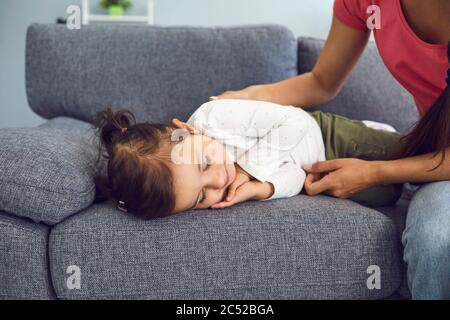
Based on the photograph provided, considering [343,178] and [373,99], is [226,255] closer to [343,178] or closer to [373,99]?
[343,178]

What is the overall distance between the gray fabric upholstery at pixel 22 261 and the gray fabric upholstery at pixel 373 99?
992 mm

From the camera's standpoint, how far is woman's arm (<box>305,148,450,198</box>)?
1.00 m

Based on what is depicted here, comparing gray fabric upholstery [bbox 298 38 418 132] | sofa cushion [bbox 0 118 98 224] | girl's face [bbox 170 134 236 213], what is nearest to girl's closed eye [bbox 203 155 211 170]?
girl's face [bbox 170 134 236 213]

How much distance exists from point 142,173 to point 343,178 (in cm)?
46

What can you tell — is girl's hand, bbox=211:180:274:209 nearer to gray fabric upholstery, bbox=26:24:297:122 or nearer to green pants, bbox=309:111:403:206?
green pants, bbox=309:111:403:206

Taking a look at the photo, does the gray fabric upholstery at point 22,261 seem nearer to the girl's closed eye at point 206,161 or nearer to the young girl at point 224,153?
the young girl at point 224,153

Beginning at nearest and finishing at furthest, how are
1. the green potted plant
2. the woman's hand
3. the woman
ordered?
the woman, the woman's hand, the green potted plant

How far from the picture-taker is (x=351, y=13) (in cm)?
118

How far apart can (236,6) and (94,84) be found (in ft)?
4.78

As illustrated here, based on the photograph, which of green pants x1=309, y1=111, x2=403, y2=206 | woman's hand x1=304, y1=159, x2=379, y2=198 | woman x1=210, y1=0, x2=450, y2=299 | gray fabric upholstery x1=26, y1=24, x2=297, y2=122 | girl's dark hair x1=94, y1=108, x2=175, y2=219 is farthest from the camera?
gray fabric upholstery x1=26, y1=24, x2=297, y2=122

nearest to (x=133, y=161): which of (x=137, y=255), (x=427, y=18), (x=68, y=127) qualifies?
(x=137, y=255)

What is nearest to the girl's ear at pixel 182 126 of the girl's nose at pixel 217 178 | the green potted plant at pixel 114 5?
the girl's nose at pixel 217 178

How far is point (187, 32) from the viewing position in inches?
60.9
